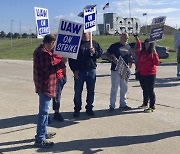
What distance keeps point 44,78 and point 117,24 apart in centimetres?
6273

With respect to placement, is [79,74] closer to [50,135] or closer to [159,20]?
[50,135]

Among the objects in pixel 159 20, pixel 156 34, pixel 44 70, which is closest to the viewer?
pixel 44 70

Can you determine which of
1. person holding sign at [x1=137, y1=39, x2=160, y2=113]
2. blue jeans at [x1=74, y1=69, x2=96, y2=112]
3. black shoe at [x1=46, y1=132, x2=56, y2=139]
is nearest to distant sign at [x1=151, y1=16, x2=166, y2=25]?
person holding sign at [x1=137, y1=39, x2=160, y2=113]

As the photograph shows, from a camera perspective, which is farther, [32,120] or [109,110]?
[109,110]

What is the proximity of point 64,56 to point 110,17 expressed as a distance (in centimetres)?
6016

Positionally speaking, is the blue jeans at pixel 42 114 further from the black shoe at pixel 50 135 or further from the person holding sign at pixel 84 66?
the person holding sign at pixel 84 66

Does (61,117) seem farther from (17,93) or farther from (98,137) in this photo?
(17,93)

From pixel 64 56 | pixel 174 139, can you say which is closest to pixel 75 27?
pixel 64 56

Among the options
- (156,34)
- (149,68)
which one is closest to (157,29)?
(156,34)

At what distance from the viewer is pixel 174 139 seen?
6285mm

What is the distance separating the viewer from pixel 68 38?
6.77 meters

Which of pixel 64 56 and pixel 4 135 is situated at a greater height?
pixel 64 56

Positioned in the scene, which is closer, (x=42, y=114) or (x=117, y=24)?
(x=42, y=114)

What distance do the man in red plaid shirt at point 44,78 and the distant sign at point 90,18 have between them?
1.74m
